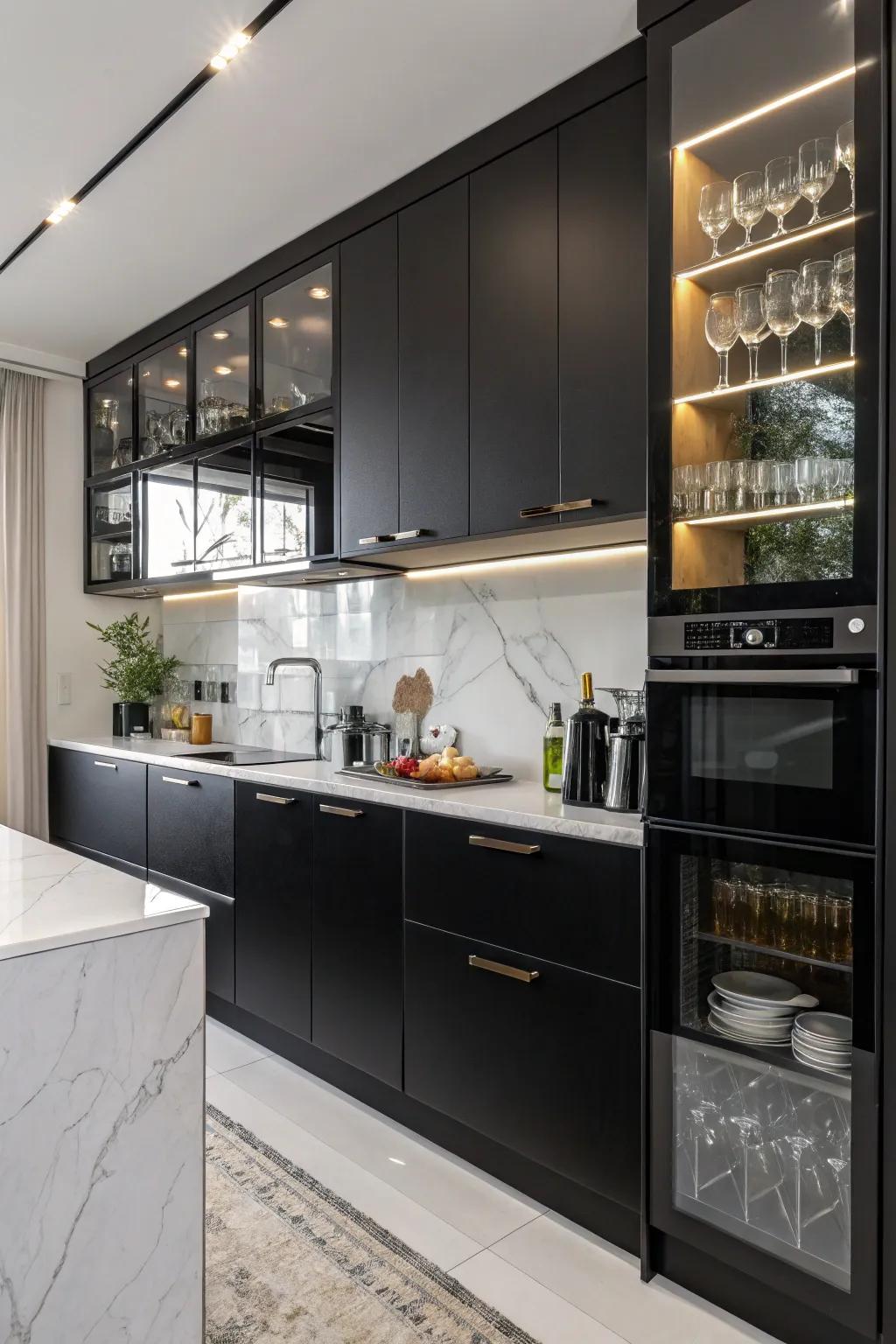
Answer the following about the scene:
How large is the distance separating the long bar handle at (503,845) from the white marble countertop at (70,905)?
2.78 ft

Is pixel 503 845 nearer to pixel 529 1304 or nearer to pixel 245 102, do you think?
pixel 529 1304

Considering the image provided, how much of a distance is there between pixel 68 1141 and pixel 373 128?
95.9 inches

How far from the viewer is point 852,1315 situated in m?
1.56

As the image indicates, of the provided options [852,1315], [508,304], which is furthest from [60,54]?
[852,1315]

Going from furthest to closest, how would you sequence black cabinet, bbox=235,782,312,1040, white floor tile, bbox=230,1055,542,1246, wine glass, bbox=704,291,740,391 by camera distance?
black cabinet, bbox=235,782,312,1040, white floor tile, bbox=230,1055,542,1246, wine glass, bbox=704,291,740,391

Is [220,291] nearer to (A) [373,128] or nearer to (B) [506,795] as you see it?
(A) [373,128]

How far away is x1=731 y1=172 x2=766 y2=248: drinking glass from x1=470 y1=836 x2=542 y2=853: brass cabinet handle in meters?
1.36

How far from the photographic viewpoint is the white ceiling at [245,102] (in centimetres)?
200

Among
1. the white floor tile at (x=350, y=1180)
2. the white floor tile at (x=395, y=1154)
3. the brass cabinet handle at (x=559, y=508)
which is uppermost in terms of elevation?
the brass cabinet handle at (x=559, y=508)

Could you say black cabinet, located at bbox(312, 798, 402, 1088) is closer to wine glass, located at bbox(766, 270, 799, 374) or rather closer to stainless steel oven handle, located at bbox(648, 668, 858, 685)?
stainless steel oven handle, located at bbox(648, 668, 858, 685)

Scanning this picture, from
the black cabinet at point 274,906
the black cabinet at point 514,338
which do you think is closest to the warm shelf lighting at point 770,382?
the black cabinet at point 514,338

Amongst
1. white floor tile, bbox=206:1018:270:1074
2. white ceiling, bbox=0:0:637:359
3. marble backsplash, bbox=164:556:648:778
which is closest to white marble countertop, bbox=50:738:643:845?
marble backsplash, bbox=164:556:648:778

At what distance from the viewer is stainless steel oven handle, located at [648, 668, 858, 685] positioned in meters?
1.58

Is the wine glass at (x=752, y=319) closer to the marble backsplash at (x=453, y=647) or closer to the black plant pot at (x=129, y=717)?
the marble backsplash at (x=453, y=647)
